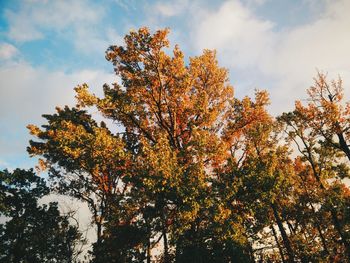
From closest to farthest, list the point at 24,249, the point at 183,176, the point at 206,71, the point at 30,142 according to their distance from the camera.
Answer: the point at 183,176, the point at 206,71, the point at 30,142, the point at 24,249

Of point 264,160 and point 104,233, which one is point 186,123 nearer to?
point 264,160

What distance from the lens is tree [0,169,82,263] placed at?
2531cm

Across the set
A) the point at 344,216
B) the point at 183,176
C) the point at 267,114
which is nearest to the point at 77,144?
the point at 183,176

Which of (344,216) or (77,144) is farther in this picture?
(344,216)

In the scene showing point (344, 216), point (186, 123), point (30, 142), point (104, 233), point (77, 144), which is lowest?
point (344, 216)

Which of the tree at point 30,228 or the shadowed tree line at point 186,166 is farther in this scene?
the tree at point 30,228

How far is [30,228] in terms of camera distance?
26.1 metres

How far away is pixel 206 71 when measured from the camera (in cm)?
1862

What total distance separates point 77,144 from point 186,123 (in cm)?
709

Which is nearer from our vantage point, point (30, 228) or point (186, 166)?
point (186, 166)

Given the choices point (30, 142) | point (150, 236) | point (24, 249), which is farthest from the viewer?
point (24, 249)

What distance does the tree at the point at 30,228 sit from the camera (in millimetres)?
25312

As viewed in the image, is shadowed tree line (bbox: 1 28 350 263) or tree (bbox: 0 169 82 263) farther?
tree (bbox: 0 169 82 263)

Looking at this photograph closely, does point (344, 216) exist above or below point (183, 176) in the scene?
below
